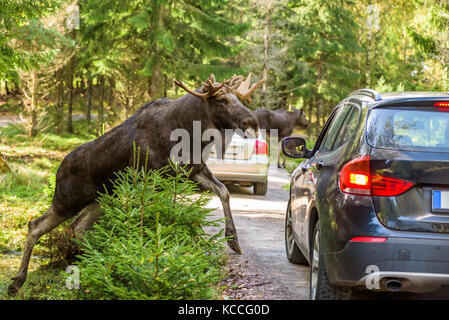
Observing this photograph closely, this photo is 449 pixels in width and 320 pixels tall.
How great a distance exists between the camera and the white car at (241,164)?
1322 cm

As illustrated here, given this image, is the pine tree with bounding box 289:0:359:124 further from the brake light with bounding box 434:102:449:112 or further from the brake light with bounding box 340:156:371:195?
the brake light with bounding box 340:156:371:195

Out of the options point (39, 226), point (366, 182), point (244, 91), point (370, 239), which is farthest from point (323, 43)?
point (370, 239)

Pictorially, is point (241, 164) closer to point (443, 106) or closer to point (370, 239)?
point (443, 106)

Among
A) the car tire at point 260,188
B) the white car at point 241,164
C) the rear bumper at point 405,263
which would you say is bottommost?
the car tire at point 260,188

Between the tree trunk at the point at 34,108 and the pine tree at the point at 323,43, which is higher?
the pine tree at the point at 323,43

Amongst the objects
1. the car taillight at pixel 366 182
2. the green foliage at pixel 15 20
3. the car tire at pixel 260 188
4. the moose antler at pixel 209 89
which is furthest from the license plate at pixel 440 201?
the car tire at pixel 260 188

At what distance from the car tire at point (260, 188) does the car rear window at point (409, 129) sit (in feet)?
31.4

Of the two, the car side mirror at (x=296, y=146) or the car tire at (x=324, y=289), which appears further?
the car side mirror at (x=296, y=146)

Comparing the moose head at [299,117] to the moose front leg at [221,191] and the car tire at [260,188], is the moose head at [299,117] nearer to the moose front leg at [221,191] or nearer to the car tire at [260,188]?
the car tire at [260,188]

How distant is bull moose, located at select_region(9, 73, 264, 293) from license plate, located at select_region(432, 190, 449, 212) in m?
3.89

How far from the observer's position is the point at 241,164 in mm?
13352

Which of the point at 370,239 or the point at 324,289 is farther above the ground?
Answer: the point at 370,239

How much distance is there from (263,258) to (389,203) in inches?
142
